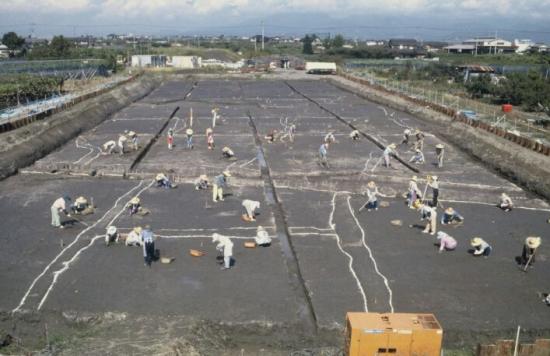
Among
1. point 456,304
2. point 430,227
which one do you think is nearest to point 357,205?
point 430,227

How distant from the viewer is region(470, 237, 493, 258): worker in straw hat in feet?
64.2

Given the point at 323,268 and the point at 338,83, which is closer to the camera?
the point at 323,268

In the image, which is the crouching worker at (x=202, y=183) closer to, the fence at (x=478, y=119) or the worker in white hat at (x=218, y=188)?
the worker in white hat at (x=218, y=188)

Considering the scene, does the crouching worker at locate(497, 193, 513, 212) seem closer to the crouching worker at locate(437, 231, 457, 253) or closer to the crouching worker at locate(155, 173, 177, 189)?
the crouching worker at locate(437, 231, 457, 253)

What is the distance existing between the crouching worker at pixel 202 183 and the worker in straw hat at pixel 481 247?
12993 mm

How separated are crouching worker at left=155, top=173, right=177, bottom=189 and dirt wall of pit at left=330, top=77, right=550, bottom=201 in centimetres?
1840

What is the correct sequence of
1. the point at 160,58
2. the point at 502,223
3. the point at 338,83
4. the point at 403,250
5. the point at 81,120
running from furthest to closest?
the point at 160,58, the point at 338,83, the point at 81,120, the point at 502,223, the point at 403,250

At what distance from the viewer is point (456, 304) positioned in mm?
16266

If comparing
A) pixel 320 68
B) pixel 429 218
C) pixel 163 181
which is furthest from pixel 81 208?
pixel 320 68

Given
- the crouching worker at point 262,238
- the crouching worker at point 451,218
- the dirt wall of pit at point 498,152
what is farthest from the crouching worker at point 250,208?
the dirt wall of pit at point 498,152

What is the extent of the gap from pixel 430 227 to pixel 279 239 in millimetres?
5969

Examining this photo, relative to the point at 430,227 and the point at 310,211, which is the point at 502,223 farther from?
the point at 310,211

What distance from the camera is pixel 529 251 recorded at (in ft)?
61.5

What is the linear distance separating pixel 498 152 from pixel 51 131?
29.5 metres
